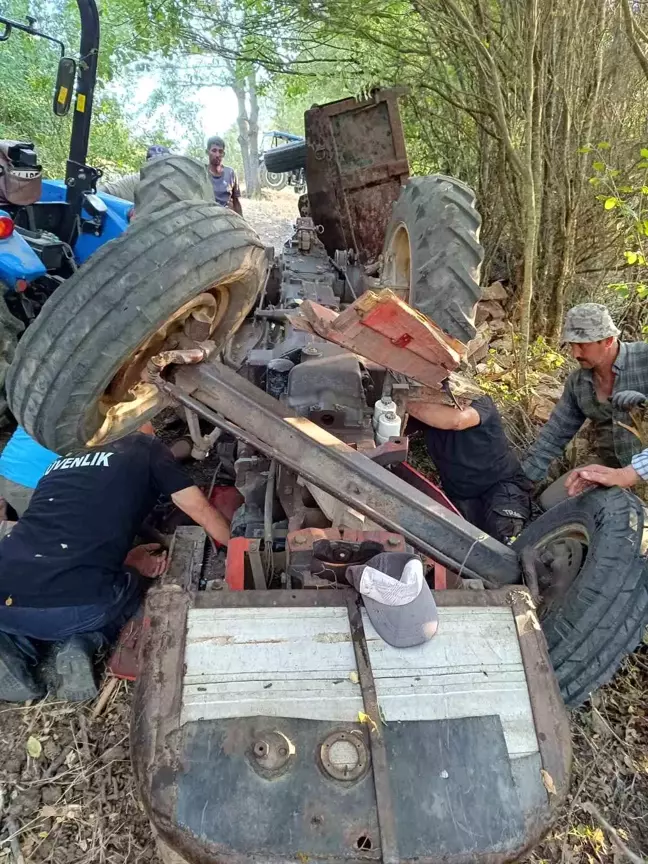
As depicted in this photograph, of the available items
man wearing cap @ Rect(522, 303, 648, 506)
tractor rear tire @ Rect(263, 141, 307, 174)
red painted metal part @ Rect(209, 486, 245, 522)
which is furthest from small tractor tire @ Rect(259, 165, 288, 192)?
red painted metal part @ Rect(209, 486, 245, 522)

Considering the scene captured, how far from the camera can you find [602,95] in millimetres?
4367

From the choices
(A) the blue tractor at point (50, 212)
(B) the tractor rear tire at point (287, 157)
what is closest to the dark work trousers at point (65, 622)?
(A) the blue tractor at point (50, 212)

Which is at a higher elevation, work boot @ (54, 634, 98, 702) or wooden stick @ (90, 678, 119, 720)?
work boot @ (54, 634, 98, 702)

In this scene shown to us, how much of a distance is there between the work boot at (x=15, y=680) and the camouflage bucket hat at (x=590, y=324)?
9.43 feet

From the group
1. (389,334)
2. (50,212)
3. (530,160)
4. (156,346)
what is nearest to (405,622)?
(389,334)

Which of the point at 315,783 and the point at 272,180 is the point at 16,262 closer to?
the point at 315,783

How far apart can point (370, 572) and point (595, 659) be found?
892 millimetres

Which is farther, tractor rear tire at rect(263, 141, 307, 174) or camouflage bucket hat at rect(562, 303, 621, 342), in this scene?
tractor rear tire at rect(263, 141, 307, 174)

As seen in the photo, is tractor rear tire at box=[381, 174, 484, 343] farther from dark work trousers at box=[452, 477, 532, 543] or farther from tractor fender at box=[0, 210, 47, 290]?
tractor fender at box=[0, 210, 47, 290]

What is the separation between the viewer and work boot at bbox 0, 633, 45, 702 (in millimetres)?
2342

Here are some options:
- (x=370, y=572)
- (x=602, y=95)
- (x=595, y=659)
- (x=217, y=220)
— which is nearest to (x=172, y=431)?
(x=217, y=220)

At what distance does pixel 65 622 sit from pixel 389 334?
1.78 metres

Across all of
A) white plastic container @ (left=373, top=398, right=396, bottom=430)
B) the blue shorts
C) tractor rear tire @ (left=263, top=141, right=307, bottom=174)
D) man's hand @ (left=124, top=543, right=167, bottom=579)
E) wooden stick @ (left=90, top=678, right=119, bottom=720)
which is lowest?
wooden stick @ (left=90, top=678, right=119, bottom=720)

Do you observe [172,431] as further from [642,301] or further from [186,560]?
[642,301]
